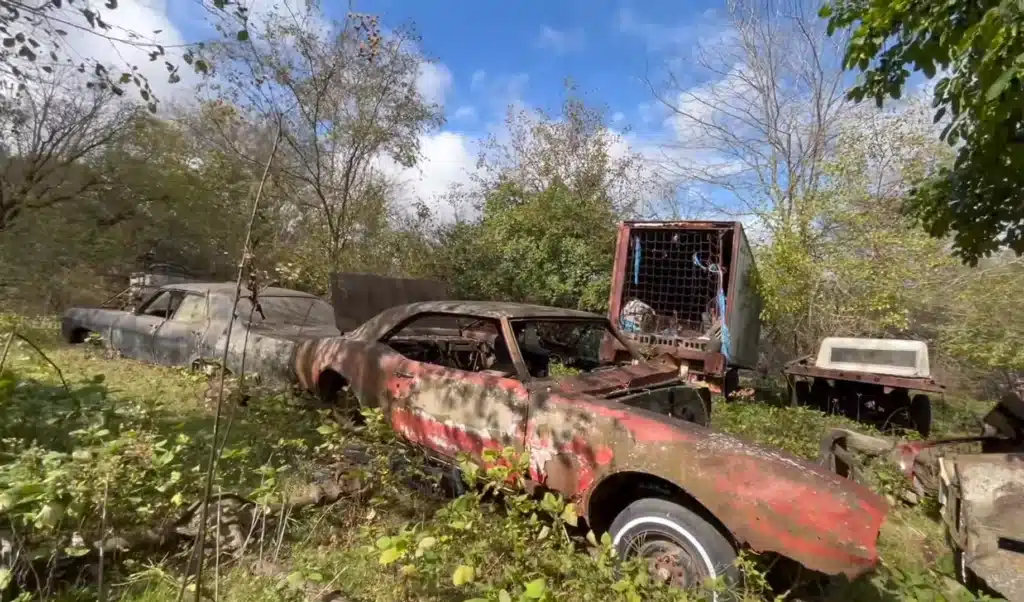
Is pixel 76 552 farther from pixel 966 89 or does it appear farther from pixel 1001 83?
pixel 966 89

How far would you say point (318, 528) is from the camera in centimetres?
291

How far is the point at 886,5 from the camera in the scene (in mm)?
3807

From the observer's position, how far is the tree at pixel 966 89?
3.02m

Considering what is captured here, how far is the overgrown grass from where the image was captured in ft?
6.79

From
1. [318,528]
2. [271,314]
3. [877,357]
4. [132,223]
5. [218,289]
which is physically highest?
[132,223]

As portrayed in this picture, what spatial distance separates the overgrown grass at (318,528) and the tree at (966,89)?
2.85m

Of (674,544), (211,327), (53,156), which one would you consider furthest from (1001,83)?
(53,156)

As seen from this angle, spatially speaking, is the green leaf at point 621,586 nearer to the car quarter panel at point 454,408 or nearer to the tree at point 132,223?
the car quarter panel at point 454,408

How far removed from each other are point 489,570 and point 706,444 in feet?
3.93

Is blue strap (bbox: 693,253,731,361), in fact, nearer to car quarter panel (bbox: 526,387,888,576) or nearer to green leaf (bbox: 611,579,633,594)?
car quarter panel (bbox: 526,387,888,576)

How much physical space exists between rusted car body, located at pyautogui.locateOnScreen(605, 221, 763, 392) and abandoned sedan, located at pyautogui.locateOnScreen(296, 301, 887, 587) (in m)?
3.27

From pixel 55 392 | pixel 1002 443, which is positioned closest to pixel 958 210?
pixel 1002 443

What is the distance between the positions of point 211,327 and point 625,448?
4684mm

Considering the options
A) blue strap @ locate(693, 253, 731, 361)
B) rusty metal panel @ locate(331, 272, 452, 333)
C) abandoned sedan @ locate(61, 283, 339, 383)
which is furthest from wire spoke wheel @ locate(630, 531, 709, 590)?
blue strap @ locate(693, 253, 731, 361)
